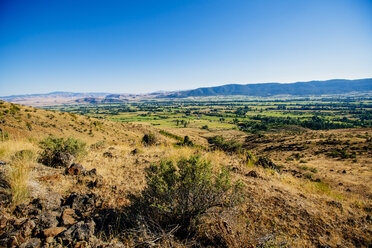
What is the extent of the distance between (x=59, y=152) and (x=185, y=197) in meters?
6.00

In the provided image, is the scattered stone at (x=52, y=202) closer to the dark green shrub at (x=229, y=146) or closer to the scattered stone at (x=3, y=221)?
the scattered stone at (x=3, y=221)

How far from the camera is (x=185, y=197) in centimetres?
365

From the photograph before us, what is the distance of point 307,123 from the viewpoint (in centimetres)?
9950

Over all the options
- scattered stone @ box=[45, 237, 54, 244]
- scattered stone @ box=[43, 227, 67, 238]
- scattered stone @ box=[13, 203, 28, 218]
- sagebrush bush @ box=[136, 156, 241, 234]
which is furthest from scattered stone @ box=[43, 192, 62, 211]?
sagebrush bush @ box=[136, 156, 241, 234]

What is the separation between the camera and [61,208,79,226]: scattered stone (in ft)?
10.5

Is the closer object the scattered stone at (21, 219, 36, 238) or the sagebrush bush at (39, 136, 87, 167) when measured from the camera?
the scattered stone at (21, 219, 36, 238)

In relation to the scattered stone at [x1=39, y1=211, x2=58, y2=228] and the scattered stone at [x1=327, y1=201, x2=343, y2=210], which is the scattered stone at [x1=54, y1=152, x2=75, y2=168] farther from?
the scattered stone at [x1=327, y1=201, x2=343, y2=210]

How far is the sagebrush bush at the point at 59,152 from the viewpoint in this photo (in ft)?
21.4

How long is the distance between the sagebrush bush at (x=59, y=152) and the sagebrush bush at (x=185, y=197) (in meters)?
4.70

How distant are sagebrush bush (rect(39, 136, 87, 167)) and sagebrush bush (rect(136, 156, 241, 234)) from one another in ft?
15.4

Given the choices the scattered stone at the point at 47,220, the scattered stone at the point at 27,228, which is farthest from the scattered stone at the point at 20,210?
the scattered stone at the point at 27,228

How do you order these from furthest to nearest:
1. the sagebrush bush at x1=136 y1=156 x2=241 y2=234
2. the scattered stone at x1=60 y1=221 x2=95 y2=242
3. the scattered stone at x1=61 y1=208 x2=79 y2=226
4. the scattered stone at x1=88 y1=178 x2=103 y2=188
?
1. the scattered stone at x1=88 y1=178 x2=103 y2=188
2. the sagebrush bush at x1=136 y1=156 x2=241 y2=234
3. the scattered stone at x1=61 y1=208 x2=79 y2=226
4. the scattered stone at x1=60 y1=221 x2=95 y2=242

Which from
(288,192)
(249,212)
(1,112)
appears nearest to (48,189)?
(249,212)

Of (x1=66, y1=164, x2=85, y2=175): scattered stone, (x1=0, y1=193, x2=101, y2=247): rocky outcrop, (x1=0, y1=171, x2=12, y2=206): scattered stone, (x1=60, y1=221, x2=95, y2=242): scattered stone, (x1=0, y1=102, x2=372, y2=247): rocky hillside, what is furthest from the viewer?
(x1=66, y1=164, x2=85, y2=175): scattered stone
